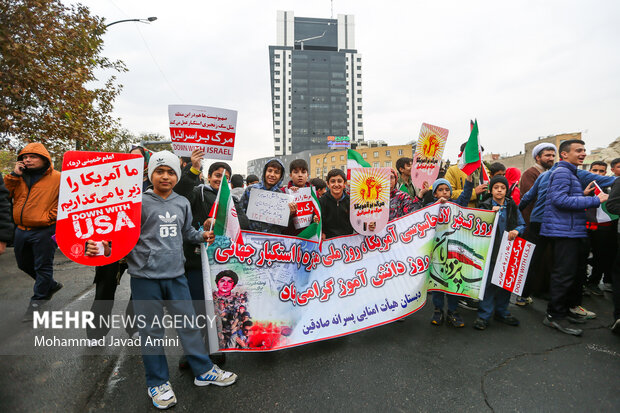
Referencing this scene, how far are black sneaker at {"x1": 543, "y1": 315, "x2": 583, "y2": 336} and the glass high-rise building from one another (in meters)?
96.8

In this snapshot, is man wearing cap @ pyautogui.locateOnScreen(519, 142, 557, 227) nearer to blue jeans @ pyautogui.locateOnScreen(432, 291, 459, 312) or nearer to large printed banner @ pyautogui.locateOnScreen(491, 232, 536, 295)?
large printed banner @ pyautogui.locateOnScreen(491, 232, 536, 295)

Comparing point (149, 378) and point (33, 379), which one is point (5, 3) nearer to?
point (33, 379)

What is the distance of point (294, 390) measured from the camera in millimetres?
2451

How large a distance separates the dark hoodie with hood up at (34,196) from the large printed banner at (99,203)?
6.68ft

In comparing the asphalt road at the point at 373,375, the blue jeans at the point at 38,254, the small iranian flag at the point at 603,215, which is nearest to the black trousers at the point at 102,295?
the asphalt road at the point at 373,375

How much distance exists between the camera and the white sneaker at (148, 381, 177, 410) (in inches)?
88.4

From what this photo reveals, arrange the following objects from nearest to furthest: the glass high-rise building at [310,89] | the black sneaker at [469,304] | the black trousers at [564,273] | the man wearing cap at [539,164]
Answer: the black trousers at [564,273]
the black sneaker at [469,304]
the man wearing cap at [539,164]
the glass high-rise building at [310,89]

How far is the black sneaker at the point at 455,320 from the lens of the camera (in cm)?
364

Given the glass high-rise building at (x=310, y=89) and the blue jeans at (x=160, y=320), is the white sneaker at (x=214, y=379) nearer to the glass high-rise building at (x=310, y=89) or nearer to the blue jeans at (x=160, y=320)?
the blue jeans at (x=160, y=320)

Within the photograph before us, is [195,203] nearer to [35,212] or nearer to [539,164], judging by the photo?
[35,212]

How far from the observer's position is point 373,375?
2.65 metres

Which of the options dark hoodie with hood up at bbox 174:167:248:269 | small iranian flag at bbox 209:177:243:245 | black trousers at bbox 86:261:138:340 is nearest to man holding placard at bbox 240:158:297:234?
dark hoodie with hood up at bbox 174:167:248:269

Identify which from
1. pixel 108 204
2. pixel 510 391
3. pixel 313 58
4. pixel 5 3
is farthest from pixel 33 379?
pixel 313 58

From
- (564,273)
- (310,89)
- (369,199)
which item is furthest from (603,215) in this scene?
(310,89)
